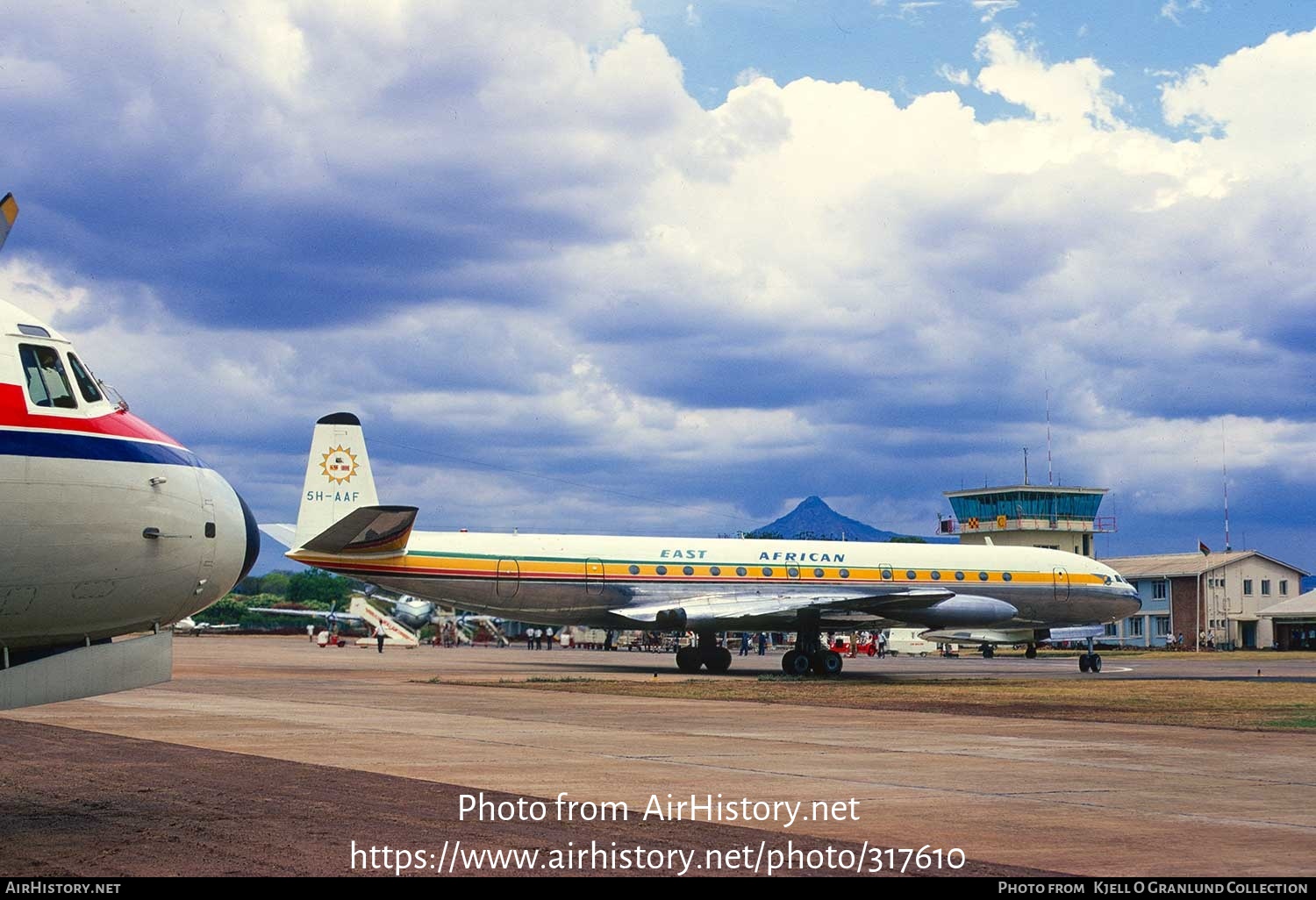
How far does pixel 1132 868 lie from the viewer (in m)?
9.70

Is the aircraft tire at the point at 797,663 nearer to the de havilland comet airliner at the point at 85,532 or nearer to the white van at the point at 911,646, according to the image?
the de havilland comet airliner at the point at 85,532

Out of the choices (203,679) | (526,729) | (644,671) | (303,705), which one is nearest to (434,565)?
(203,679)

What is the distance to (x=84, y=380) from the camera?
10.5 meters

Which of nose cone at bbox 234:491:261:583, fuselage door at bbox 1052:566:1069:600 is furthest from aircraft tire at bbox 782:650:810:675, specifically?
nose cone at bbox 234:491:261:583

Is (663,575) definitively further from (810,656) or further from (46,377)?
(46,377)

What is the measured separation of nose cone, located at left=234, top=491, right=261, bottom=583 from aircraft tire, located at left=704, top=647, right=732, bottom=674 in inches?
1337

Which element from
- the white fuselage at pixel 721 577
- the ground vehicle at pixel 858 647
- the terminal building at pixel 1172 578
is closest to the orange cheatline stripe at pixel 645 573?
the white fuselage at pixel 721 577

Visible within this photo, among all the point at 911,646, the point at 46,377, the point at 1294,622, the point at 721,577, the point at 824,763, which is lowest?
the point at 824,763

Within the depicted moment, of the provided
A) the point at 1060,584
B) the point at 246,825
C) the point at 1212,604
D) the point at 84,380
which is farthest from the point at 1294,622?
the point at 84,380

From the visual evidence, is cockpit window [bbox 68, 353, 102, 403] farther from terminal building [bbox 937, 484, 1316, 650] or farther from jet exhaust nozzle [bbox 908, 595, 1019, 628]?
terminal building [bbox 937, 484, 1316, 650]

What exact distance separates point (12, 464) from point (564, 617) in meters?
33.3

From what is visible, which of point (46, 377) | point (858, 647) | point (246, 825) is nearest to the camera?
point (46, 377)

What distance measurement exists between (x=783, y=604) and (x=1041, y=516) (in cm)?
6142

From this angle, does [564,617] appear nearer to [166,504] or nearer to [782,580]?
[782,580]
